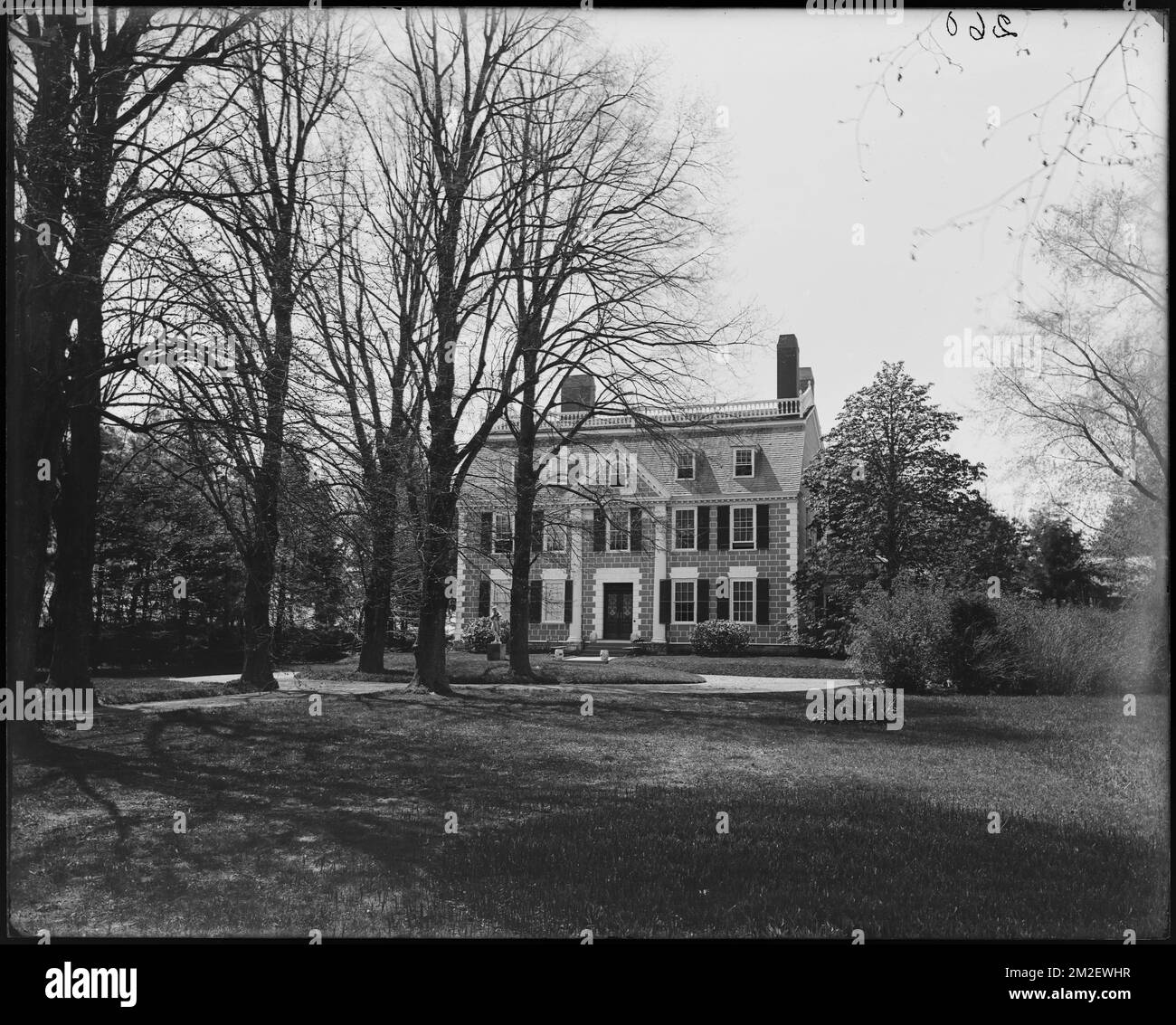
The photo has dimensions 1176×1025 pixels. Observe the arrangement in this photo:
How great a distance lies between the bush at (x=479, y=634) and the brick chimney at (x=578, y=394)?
712 cm

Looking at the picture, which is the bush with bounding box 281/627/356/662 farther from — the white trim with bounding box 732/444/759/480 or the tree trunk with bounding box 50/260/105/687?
the white trim with bounding box 732/444/759/480

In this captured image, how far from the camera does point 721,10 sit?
3947 millimetres

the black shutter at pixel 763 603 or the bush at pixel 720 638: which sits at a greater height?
the black shutter at pixel 763 603

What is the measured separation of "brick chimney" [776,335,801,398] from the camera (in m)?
7.78

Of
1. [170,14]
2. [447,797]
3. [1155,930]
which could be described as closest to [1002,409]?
[1155,930]

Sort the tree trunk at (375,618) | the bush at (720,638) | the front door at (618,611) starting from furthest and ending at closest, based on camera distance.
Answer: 1. the front door at (618,611)
2. the bush at (720,638)
3. the tree trunk at (375,618)

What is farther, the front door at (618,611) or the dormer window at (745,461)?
the front door at (618,611)

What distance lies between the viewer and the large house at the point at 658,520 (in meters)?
11.3

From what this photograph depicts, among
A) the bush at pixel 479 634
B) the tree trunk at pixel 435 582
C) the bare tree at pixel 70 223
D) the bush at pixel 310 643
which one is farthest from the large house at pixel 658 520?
the bare tree at pixel 70 223

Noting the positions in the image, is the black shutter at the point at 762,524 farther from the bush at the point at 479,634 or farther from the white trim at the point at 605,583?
the bush at the point at 479,634

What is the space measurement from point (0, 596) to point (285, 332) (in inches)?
105

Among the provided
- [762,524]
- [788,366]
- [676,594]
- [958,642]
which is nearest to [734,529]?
[762,524]

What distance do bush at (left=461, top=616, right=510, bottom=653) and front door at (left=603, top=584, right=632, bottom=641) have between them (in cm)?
239

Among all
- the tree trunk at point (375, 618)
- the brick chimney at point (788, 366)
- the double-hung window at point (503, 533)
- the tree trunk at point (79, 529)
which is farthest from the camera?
the double-hung window at point (503, 533)
